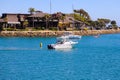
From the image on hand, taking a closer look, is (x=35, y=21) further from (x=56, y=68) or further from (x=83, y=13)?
(x=56, y=68)

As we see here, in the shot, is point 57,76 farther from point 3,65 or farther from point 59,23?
point 59,23

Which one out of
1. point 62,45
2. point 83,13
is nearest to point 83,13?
point 83,13

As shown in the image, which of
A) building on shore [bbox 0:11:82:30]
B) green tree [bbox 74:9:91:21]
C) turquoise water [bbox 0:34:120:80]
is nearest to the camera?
turquoise water [bbox 0:34:120:80]

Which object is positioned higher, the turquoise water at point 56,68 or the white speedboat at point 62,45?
the white speedboat at point 62,45

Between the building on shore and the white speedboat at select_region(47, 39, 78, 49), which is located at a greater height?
the building on shore

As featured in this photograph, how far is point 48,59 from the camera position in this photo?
2116 inches

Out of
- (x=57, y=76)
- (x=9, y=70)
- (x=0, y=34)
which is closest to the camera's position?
(x=57, y=76)

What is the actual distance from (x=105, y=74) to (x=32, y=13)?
9315 centimetres

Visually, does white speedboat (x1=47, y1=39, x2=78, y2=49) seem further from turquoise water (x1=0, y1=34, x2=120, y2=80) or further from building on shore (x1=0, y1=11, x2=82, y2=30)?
building on shore (x1=0, y1=11, x2=82, y2=30)

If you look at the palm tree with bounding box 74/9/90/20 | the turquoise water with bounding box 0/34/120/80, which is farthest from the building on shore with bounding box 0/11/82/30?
the turquoise water with bounding box 0/34/120/80

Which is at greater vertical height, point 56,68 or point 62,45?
point 62,45

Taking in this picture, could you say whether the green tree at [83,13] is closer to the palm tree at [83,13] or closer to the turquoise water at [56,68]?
the palm tree at [83,13]

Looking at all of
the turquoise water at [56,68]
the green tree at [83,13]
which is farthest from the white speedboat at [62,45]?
the green tree at [83,13]

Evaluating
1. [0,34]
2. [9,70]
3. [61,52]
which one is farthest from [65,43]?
[0,34]
